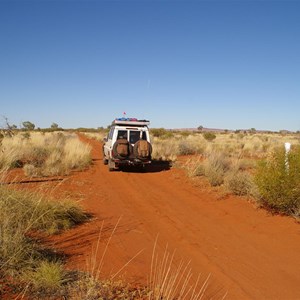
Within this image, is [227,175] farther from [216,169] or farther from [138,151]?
[138,151]

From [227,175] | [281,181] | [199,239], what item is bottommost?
[199,239]

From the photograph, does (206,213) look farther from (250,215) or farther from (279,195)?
(279,195)

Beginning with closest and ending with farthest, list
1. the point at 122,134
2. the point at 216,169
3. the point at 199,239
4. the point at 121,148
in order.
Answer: the point at 199,239
the point at 216,169
the point at 121,148
the point at 122,134

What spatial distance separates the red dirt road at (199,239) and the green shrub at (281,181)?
368 mm

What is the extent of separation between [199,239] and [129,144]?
9.36m

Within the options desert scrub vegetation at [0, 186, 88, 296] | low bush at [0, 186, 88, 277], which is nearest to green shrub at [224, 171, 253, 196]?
low bush at [0, 186, 88, 277]

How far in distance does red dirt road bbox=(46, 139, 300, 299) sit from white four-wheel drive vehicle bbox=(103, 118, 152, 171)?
4.04m

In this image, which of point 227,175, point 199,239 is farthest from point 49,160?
point 199,239

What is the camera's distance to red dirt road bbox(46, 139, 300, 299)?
4.95 meters

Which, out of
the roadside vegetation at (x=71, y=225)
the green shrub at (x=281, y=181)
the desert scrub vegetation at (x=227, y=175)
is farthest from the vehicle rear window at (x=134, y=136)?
the green shrub at (x=281, y=181)

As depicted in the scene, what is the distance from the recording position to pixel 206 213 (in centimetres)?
878

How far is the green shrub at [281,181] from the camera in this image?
794 centimetres

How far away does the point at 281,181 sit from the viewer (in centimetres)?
805

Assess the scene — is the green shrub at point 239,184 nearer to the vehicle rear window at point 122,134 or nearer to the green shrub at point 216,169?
the green shrub at point 216,169
